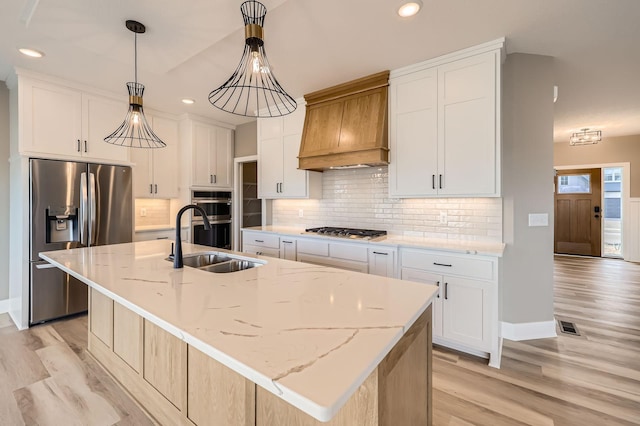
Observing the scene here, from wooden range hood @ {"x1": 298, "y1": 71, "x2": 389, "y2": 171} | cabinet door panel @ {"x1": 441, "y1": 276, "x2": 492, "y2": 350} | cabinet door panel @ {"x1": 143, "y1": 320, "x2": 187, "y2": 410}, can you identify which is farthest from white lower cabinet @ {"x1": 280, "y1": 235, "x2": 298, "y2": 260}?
cabinet door panel @ {"x1": 143, "y1": 320, "x2": 187, "y2": 410}

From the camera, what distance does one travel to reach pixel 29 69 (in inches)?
117

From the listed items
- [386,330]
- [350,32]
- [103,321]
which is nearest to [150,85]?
[350,32]

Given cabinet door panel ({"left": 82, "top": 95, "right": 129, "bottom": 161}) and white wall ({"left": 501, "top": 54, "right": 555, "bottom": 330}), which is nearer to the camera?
white wall ({"left": 501, "top": 54, "right": 555, "bottom": 330})

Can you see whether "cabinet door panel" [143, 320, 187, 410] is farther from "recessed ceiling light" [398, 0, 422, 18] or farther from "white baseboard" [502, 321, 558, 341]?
"white baseboard" [502, 321, 558, 341]

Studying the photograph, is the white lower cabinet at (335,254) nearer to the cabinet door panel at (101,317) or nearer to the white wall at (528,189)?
the white wall at (528,189)

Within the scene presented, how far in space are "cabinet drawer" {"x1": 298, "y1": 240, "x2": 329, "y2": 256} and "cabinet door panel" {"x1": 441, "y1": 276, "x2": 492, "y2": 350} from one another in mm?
1230

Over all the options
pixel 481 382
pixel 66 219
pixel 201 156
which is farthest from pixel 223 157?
pixel 481 382

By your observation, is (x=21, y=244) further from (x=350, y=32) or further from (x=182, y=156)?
(x=350, y=32)

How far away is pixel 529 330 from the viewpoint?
2.81 meters

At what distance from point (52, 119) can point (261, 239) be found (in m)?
2.57

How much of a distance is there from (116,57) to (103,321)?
211 centimetres

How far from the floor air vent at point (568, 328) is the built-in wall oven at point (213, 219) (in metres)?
4.43

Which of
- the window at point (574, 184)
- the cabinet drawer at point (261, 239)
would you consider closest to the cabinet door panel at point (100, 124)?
the cabinet drawer at point (261, 239)

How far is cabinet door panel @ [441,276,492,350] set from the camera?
7.61 feet
